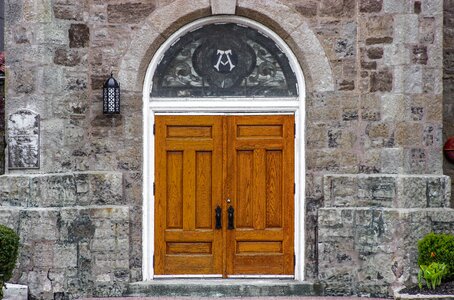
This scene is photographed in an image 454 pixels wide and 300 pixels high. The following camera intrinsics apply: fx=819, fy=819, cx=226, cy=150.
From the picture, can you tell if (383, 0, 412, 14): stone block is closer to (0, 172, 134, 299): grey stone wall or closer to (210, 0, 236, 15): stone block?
(210, 0, 236, 15): stone block

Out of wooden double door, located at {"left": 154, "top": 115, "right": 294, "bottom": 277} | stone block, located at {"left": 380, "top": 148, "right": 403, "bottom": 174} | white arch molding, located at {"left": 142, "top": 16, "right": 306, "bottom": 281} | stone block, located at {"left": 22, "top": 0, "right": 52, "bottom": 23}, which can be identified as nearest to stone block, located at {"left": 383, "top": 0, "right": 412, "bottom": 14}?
white arch molding, located at {"left": 142, "top": 16, "right": 306, "bottom": 281}

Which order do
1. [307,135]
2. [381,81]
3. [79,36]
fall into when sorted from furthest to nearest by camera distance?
A: [307,135], [79,36], [381,81]

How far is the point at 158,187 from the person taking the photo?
1032 cm

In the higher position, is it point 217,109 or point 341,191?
point 217,109

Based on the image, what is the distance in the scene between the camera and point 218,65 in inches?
410

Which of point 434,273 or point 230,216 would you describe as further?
point 230,216

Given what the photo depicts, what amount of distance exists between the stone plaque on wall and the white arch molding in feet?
4.43

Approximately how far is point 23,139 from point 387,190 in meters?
4.39

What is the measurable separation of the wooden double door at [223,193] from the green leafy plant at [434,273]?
7.39ft

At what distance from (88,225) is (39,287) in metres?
0.92

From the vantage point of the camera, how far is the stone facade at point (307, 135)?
970cm

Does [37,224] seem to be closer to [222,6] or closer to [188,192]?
[188,192]

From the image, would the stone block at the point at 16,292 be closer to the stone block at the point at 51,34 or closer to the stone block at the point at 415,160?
the stone block at the point at 51,34

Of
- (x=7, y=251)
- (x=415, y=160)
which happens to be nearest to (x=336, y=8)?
(x=415, y=160)
